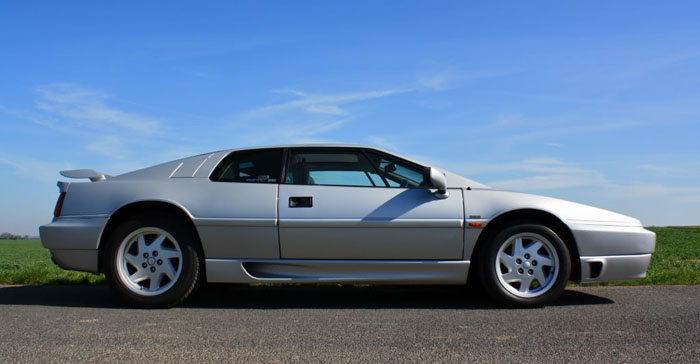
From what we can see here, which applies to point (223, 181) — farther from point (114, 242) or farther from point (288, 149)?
point (114, 242)

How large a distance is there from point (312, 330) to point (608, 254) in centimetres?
260

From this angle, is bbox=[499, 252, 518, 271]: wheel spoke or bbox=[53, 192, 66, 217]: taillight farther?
bbox=[53, 192, 66, 217]: taillight

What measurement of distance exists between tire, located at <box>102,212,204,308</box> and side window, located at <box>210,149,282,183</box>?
1.78ft

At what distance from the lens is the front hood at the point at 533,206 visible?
4.81m

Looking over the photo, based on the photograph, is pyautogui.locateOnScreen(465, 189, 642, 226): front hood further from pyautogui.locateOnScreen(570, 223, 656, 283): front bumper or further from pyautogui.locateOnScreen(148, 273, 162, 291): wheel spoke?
pyautogui.locateOnScreen(148, 273, 162, 291): wheel spoke

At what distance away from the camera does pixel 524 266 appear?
15.7 ft

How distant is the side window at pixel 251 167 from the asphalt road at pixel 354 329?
1050 millimetres

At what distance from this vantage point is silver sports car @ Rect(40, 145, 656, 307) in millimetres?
4754

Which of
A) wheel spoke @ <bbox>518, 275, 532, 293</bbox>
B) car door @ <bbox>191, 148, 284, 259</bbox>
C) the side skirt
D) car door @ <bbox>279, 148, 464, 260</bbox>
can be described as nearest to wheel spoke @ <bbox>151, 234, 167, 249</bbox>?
car door @ <bbox>191, 148, 284, 259</bbox>

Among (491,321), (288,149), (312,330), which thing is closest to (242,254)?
(288,149)

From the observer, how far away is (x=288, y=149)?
5145mm

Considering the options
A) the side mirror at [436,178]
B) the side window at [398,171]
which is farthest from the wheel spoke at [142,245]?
the side mirror at [436,178]

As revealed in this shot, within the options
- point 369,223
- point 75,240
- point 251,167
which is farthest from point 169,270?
point 369,223

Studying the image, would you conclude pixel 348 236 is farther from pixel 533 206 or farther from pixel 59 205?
pixel 59 205
